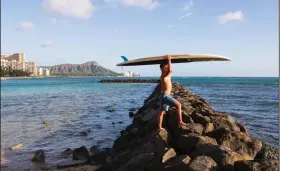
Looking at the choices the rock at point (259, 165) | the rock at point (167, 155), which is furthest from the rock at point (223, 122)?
the rock at point (259, 165)

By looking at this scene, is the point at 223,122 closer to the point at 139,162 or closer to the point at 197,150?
the point at 197,150

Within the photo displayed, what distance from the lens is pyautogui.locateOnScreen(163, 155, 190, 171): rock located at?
18.1ft

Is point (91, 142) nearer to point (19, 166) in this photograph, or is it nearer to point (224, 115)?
point (19, 166)

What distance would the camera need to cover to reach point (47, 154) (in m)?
10.6

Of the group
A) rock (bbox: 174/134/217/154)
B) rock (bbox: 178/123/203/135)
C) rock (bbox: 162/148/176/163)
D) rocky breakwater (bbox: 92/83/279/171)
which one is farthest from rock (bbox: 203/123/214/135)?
rock (bbox: 162/148/176/163)

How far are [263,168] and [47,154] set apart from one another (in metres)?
7.60

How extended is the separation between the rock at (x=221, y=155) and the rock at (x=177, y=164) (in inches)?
22.1

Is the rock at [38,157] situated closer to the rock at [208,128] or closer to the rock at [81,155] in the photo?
the rock at [81,155]

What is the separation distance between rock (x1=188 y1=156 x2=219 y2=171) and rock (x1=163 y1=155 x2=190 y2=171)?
12 centimetres

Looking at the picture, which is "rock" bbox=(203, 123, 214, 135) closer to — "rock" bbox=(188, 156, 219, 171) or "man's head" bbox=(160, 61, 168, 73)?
"man's head" bbox=(160, 61, 168, 73)

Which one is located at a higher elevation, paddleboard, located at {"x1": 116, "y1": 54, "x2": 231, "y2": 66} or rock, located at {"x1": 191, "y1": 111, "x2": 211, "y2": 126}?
paddleboard, located at {"x1": 116, "y1": 54, "x2": 231, "y2": 66}

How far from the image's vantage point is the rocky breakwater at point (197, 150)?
553 cm

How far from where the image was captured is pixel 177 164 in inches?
223

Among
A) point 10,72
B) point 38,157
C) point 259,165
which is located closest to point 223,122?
point 259,165
